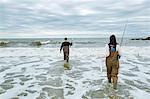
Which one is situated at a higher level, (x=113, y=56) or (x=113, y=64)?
(x=113, y=56)

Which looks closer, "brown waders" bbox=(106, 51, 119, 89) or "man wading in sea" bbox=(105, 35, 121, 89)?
"man wading in sea" bbox=(105, 35, 121, 89)

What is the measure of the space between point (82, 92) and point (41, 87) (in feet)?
5.81

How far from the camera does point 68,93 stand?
9555mm

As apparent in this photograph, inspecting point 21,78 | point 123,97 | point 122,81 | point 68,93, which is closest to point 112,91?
point 123,97

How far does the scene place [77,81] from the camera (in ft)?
39.0

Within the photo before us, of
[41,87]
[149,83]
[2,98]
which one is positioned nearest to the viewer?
[2,98]

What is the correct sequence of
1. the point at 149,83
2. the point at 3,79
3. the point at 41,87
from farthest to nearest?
the point at 3,79 < the point at 149,83 < the point at 41,87

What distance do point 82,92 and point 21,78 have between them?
164 inches

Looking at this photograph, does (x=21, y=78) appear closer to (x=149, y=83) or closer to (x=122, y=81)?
(x=122, y=81)

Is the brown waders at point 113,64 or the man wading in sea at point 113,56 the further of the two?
the brown waders at point 113,64

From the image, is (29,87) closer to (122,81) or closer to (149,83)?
(122,81)

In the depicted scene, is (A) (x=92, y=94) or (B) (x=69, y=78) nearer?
(A) (x=92, y=94)

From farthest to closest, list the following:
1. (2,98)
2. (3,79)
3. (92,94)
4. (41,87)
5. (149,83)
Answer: (3,79) → (149,83) → (41,87) → (92,94) → (2,98)

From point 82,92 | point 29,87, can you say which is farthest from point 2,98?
point 82,92
